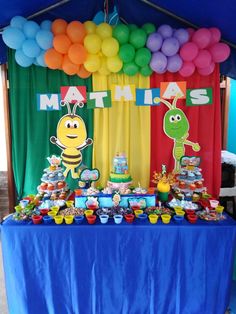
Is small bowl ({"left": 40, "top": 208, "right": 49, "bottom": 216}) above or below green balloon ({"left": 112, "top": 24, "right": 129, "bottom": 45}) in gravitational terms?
below

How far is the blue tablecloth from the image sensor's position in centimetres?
168

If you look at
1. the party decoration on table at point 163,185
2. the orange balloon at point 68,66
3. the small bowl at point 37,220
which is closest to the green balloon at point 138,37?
the orange balloon at point 68,66

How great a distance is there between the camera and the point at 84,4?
6.68 feet

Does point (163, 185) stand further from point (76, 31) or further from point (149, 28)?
point (76, 31)

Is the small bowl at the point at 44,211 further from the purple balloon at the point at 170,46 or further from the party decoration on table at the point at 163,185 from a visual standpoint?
the purple balloon at the point at 170,46

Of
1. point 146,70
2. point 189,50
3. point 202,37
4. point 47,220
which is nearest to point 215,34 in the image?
point 202,37

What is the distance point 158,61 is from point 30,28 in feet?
3.22

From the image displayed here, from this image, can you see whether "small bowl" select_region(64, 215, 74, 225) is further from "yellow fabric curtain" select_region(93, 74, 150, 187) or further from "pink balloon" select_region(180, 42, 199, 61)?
"pink balloon" select_region(180, 42, 199, 61)

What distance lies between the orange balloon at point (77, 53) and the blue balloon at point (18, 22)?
0.40m

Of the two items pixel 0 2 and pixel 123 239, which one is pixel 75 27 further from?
pixel 123 239

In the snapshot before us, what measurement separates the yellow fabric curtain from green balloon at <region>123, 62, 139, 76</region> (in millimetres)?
144

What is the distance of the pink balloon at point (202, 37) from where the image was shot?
76.5 inches

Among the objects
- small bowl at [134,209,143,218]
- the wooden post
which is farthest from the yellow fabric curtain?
the wooden post

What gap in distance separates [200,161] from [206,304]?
1.08 meters
